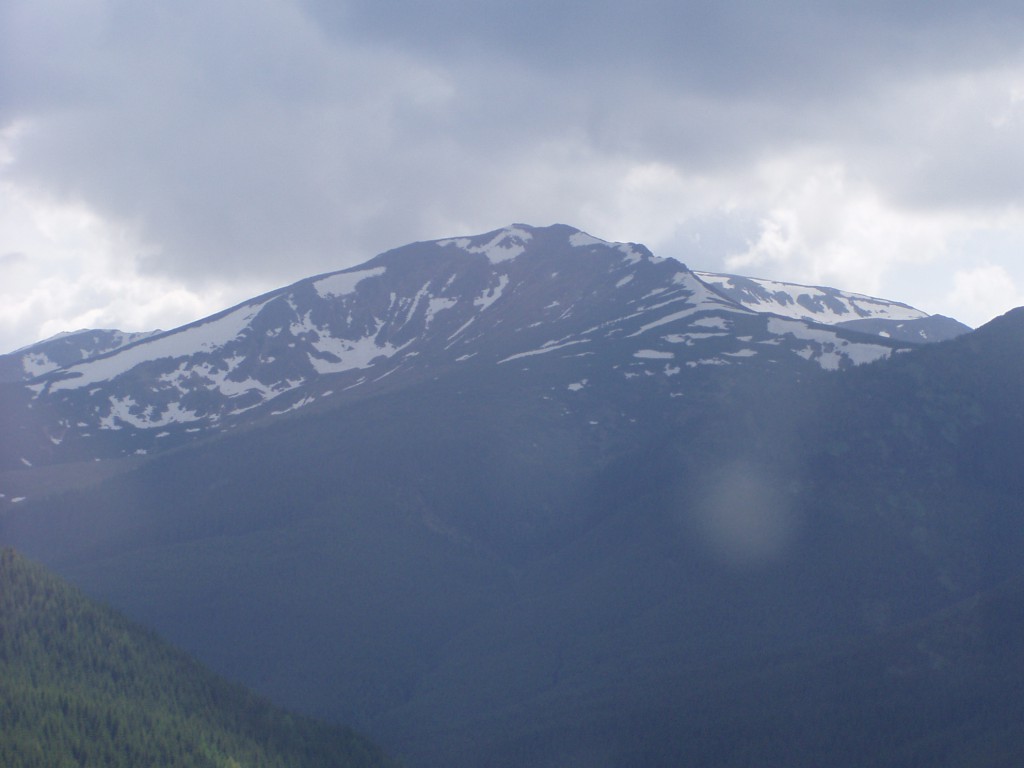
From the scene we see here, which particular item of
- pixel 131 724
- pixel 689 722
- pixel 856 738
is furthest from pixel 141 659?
pixel 856 738

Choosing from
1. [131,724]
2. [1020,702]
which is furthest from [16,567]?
[1020,702]

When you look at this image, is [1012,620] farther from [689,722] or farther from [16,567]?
[16,567]

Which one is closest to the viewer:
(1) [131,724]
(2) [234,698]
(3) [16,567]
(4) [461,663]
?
(1) [131,724]

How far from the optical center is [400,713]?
178 metres

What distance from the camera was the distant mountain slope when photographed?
89438 millimetres

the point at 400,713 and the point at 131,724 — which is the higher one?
the point at 131,724

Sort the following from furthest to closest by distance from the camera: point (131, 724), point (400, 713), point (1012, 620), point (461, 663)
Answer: point (461, 663) < point (400, 713) < point (1012, 620) < point (131, 724)

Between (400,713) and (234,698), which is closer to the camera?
(234,698)

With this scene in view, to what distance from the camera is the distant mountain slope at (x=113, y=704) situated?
89438 millimetres

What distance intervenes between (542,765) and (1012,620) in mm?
57608

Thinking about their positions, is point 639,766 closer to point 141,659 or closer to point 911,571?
point 141,659

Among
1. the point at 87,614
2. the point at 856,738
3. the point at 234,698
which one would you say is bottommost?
the point at 856,738

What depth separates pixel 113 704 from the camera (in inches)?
3829

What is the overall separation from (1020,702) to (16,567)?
10060 centimetres
